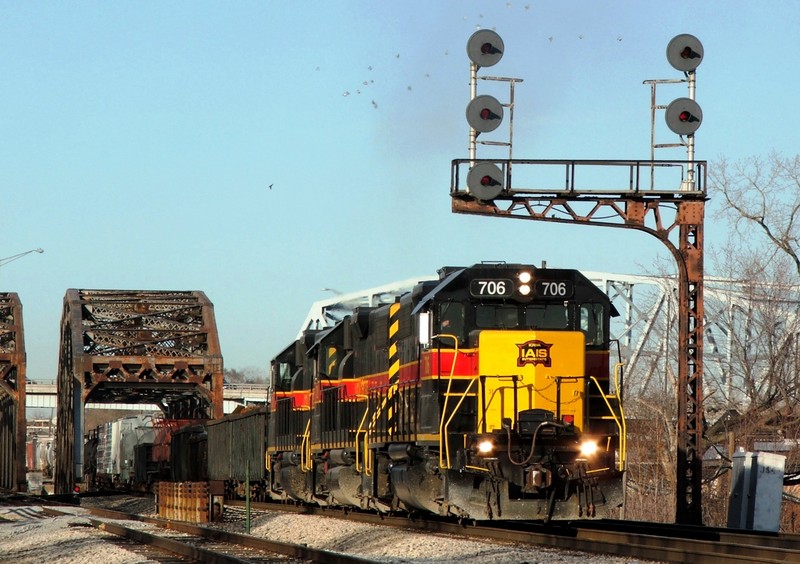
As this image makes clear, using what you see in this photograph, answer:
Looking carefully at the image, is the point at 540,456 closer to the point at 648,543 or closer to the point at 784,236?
the point at 648,543

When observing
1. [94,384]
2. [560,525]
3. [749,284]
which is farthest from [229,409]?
[560,525]

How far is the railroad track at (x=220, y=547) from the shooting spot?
14.8 metres

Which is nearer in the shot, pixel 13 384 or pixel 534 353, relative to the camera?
pixel 534 353

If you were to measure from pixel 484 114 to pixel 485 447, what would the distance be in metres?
9.04

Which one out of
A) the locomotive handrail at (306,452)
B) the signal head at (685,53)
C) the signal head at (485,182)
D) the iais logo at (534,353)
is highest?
the signal head at (685,53)

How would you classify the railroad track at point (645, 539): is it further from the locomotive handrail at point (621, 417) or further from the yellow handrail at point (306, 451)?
the yellow handrail at point (306, 451)

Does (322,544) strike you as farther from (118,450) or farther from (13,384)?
(13,384)

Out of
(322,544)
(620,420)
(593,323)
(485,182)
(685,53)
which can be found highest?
(685,53)

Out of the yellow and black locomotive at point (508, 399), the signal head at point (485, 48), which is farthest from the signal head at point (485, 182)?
the yellow and black locomotive at point (508, 399)

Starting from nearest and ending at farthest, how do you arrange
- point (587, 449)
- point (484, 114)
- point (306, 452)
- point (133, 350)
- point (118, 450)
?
point (587, 449) < point (484, 114) < point (306, 452) < point (133, 350) < point (118, 450)

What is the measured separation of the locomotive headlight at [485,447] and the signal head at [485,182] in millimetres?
7263

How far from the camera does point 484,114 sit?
79.7 ft

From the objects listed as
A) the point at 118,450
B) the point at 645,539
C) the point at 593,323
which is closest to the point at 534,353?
the point at 593,323

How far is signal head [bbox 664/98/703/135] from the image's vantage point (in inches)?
918
